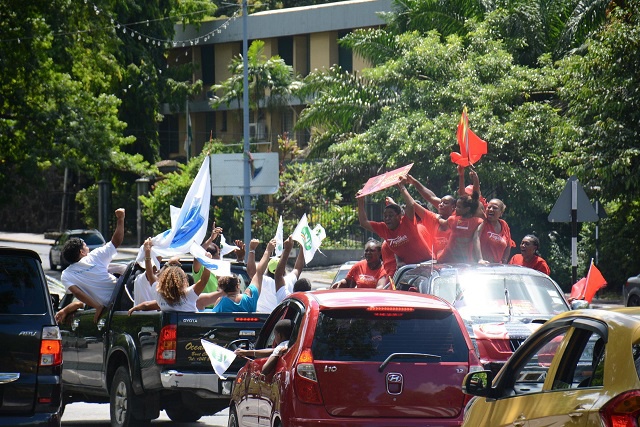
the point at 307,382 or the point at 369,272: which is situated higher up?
the point at 307,382

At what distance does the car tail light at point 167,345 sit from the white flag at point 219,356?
0.80m

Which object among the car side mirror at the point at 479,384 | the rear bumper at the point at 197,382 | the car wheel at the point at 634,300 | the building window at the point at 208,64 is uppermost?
the building window at the point at 208,64

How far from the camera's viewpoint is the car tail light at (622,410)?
4.78 m

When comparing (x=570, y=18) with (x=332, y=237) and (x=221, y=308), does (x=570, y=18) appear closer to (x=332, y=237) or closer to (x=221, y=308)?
(x=332, y=237)

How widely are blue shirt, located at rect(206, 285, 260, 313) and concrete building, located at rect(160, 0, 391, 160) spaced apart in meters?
37.0

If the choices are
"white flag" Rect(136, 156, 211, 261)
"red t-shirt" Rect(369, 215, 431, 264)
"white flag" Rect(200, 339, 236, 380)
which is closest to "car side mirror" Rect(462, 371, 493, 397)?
"white flag" Rect(200, 339, 236, 380)

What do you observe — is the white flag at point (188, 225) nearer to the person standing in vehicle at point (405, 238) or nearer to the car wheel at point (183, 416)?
the car wheel at point (183, 416)

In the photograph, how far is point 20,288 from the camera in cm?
877

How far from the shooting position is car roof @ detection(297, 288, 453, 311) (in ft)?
26.6

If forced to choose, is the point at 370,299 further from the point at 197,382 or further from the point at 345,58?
the point at 345,58

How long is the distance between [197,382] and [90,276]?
2298 millimetres

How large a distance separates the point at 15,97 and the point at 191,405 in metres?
25.5

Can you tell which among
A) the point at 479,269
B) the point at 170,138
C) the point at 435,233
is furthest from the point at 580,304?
the point at 170,138

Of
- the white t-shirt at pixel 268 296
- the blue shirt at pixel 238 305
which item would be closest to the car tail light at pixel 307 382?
the blue shirt at pixel 238 305
